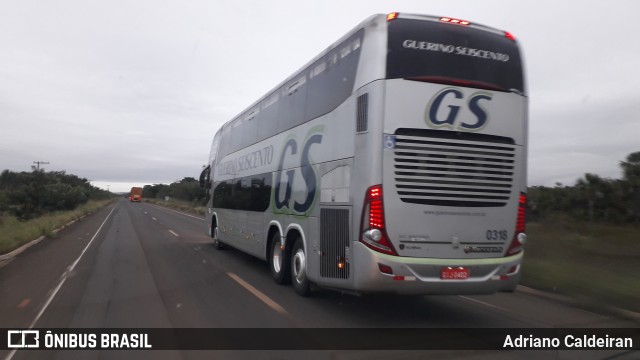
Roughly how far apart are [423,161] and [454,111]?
2.59 feet

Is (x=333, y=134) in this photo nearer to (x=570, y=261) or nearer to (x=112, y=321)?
(x=112, y=321)

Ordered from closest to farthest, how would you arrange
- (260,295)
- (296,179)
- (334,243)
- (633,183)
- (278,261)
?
(334,243)
(260,295)
(296,179)
(278,261)
(633,183)

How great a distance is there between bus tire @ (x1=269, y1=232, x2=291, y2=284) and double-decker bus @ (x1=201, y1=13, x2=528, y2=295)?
1570 mm

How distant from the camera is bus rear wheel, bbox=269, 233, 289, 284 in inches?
355

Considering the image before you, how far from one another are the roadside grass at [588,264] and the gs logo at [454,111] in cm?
368

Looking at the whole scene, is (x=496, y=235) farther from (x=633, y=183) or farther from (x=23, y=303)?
(x=633, y=183)

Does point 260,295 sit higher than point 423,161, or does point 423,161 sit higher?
point 423,161

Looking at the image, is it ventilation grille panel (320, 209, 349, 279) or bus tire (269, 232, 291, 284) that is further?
bus tire (269, 232, 291, 284)

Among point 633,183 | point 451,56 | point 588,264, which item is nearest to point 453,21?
point 451,56

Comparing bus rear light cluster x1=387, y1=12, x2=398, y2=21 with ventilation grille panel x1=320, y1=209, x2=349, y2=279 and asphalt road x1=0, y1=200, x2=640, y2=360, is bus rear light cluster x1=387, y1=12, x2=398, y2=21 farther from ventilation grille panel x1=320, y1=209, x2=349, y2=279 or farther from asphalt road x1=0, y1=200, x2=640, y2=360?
asphalt road x1=0, y1=200, x2=640, y2=360

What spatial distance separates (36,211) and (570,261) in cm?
3815

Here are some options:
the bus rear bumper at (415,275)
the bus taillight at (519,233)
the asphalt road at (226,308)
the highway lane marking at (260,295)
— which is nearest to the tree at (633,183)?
the asphalt road at (226,308)

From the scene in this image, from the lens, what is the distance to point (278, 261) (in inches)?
373

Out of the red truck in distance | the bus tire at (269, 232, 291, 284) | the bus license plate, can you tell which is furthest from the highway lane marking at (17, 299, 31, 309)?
the red truck in distance
